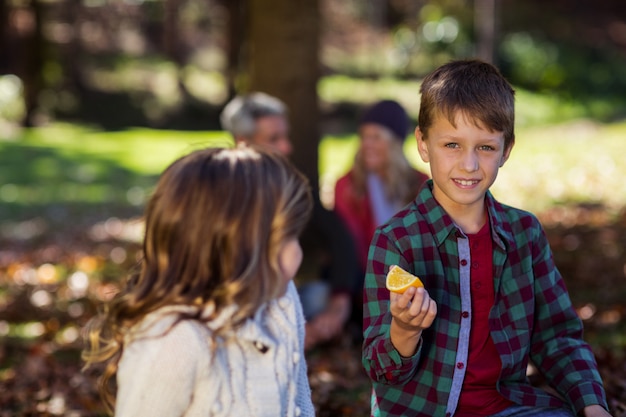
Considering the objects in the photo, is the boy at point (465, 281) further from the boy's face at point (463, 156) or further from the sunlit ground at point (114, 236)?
the sunlit ground at point (114, 236)

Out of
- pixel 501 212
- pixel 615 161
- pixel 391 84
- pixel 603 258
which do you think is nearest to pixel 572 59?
pixel 391 84

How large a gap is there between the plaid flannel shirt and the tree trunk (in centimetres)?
448

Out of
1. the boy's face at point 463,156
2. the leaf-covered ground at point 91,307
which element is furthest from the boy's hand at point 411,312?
the leaf-covered ground at point 91,307

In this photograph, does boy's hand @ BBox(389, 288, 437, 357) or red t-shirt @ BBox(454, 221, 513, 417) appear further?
red t-shirt @ BBox(454, 221, 513, 417)

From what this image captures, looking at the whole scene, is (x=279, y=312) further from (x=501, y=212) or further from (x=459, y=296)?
(x=501, y=212)

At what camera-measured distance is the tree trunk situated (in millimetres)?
7812

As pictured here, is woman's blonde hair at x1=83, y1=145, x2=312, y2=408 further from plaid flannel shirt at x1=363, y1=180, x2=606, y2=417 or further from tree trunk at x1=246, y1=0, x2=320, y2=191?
tree trunk at x1=246, y1=0, x2=320, y2=191

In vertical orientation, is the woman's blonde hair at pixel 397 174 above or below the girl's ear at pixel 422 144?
below

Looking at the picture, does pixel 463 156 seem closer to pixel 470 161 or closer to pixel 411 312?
pixel 470 161

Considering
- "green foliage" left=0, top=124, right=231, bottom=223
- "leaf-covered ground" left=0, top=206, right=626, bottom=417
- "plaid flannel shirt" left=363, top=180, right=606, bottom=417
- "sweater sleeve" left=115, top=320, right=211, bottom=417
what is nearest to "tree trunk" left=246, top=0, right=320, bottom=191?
"leaf-covered ground" left=0, top=206, right=626, bottom=417

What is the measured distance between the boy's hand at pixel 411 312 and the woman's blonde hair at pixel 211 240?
360 millimetres

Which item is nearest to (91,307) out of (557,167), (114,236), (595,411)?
(114,236)

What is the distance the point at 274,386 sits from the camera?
2.78 meters

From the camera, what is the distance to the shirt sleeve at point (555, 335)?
3.27 metres
